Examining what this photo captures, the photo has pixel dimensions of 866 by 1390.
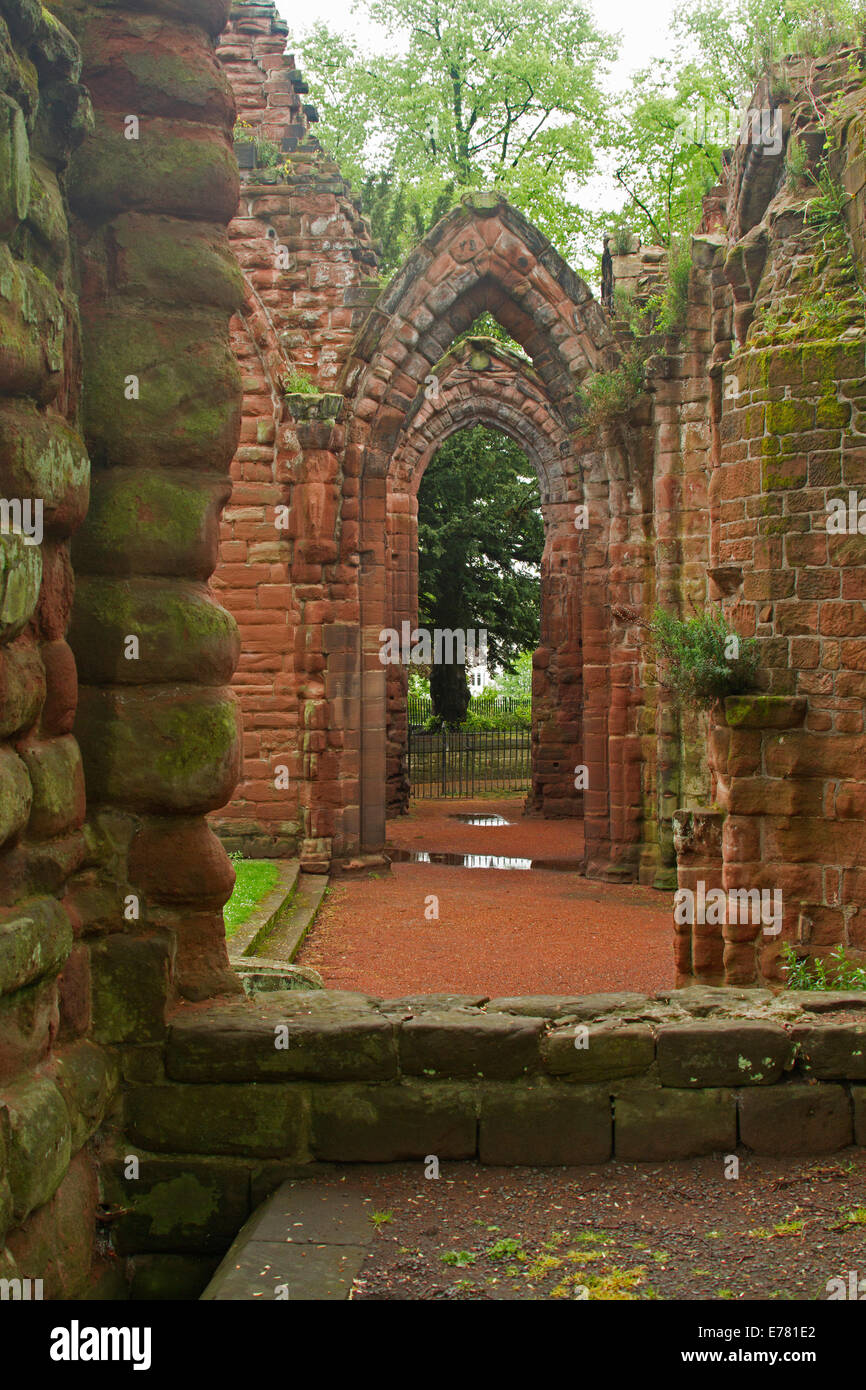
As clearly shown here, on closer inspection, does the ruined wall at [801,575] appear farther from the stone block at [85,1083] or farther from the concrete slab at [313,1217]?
the stone block at [85,1083]

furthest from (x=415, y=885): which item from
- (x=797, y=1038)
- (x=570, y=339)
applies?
(x=797, y=1038)

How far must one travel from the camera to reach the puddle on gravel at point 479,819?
1898 centimetres

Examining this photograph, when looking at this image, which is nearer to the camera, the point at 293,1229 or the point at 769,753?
the point at 293,1229

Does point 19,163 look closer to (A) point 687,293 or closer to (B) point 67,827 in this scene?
(B) point 67,827

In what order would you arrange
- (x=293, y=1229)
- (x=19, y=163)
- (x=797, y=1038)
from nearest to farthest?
(x=19, y=163), (x=293, y=1229), (x=797, y=1038)

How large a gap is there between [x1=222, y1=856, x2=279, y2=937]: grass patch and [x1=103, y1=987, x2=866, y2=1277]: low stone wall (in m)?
4.49

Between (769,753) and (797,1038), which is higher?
(769,753)

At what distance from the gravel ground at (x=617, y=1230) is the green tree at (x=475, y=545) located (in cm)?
2254

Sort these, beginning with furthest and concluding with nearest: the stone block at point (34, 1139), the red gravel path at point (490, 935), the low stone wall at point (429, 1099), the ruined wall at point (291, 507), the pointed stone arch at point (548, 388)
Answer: the pointed stone arch at point (548, 388) < the ruined wall at point (291, 507) < the red gravel path at point (490, 935) < the low stone wall at point (429, 1099) < the stone block at point (34, 1139)

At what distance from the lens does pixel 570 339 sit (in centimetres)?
1385

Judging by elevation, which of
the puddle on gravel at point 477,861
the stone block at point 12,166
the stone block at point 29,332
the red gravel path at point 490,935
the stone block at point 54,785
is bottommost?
the red gravel path at point 490,935

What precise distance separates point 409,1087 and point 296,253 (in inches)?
441

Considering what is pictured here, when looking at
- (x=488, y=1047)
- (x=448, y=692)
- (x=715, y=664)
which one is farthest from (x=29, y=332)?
(x=448, y=692)

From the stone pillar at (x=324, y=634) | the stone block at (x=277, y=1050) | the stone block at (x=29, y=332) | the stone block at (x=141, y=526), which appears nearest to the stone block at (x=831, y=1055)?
the stone block at (x=277, y=1050)
